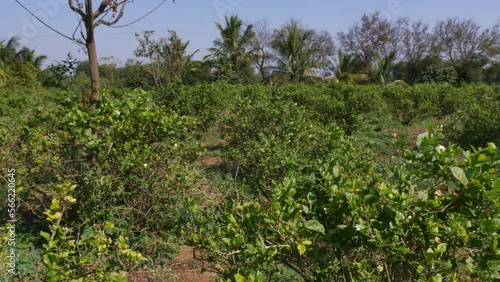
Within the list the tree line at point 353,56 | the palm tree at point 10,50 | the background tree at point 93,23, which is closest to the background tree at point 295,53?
the tree line at point 353,56

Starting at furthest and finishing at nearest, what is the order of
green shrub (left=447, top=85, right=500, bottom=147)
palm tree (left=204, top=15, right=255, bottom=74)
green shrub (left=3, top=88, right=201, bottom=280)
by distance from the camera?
palm tree (left=204, top=15, right=255, bottom=74)
green shrub (left=447, top=85, right=500, bottom=147)
green shrub (left=3, top=88, right=201, bottom=280)

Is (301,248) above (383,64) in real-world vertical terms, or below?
below

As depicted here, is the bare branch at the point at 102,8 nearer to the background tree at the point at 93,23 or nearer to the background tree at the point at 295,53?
the background tree at the point at 93,23

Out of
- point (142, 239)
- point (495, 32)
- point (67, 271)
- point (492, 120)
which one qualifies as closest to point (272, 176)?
point (142, 239)

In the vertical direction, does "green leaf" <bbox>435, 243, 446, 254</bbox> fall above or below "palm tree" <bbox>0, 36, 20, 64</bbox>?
below

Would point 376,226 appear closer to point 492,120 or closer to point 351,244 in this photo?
point 351,244

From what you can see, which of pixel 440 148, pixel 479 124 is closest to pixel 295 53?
pixel 479 124

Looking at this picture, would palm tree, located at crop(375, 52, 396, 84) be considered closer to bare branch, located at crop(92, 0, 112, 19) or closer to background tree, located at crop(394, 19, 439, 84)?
background tree, located at crop(394, 19, 439, 84)

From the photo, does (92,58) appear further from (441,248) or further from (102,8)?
(441,248)

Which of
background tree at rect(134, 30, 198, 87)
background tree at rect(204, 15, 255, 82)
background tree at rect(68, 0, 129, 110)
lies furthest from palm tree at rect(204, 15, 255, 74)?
background tree at rect(68, 0, 129, 110)

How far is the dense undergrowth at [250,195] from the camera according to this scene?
1.66 metres

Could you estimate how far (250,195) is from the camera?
14.9 ft

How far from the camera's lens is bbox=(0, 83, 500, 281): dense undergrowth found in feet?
5.43

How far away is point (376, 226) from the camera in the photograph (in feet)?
5.44
